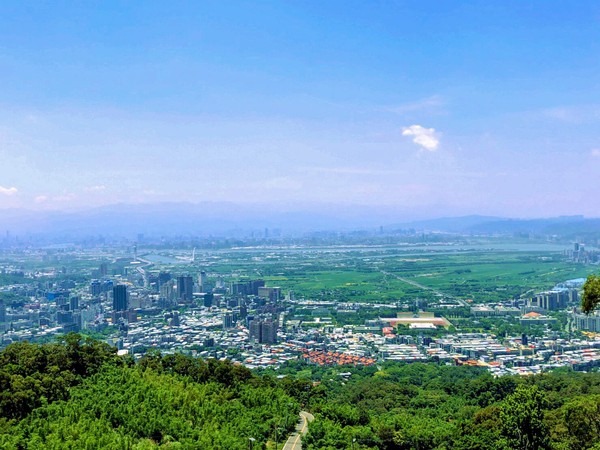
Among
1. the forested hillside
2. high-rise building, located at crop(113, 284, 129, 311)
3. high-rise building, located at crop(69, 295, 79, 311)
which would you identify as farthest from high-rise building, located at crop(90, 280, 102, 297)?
the forested hillside

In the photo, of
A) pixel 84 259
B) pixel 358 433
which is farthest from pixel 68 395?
pixel 84 259

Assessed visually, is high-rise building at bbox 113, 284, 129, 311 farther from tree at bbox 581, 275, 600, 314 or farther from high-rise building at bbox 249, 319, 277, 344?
tree at bbox 581, 275, 600, 314

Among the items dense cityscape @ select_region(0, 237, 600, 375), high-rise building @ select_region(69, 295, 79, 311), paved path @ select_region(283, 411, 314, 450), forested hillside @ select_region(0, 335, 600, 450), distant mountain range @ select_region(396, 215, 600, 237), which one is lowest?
dense cityscape @ select_region(0, 237, 600, 375)

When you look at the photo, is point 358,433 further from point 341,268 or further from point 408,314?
point 341,268

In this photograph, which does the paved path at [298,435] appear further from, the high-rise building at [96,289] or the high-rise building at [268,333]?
the high-rise building at [96,289]

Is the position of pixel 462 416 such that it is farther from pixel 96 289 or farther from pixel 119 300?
→ pixel 96 289

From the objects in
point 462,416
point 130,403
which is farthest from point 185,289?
point 130,403
